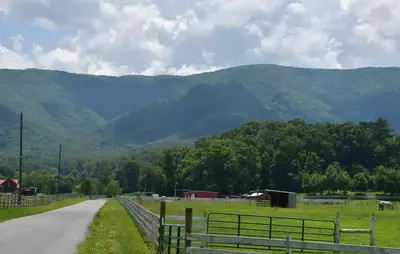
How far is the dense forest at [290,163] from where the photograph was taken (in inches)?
5979

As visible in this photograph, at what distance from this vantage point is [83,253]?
20203mm

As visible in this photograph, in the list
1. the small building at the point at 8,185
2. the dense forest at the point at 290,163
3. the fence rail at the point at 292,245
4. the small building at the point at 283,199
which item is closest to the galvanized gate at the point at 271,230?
the fence rail at the point at 292,245

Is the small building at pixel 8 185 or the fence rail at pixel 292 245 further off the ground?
the fence rail at pixel 292 245

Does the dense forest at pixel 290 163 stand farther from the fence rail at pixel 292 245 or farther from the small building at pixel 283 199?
the fence rail at pixel 292 245

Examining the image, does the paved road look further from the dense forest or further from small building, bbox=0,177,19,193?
small building, bbox=0,177,19,193

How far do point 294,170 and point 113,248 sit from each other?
486 ft

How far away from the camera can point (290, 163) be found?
16862cm

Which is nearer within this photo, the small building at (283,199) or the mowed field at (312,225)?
the mowed field at (312,225)

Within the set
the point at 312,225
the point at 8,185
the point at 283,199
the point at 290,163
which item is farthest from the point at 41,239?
the point at 8,185

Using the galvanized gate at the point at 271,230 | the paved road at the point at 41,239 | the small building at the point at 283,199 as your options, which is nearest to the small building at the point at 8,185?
the small building at the point at 283,199

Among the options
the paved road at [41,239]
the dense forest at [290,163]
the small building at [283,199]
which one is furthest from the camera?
the dense forest at [290,163]

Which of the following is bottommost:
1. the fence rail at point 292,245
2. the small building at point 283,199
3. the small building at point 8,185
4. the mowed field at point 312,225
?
the small building at point 8,185

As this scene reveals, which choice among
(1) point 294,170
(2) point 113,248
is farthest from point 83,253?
(1) point 294,170

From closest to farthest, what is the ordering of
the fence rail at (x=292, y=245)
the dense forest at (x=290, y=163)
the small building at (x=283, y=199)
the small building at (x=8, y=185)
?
1. the fence rail at (x=292, y=245)
2. the small building at (x=283, y=199)
3. the dense forest at (x=290, y=163)
4. the small building at (x=8, y=185)
